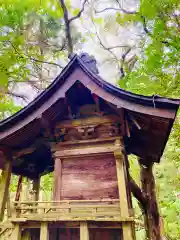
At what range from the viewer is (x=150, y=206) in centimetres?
→ 813

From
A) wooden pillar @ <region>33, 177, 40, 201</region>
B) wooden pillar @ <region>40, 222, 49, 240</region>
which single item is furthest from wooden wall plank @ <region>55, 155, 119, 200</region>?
wooden pillar @ <region>33, 177, 40, 201</region>

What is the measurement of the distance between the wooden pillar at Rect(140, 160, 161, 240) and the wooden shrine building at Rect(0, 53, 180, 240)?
198cm

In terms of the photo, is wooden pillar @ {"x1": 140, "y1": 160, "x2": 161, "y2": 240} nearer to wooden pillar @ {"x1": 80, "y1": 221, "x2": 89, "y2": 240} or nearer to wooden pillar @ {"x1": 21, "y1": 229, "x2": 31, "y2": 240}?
wooden pillar @ {"x1": 80, "y1": 221, "x2": 89, "y2": 240}

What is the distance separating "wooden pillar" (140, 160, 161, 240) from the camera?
7822 millimetres

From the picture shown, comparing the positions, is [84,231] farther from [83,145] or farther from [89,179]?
[83,145]

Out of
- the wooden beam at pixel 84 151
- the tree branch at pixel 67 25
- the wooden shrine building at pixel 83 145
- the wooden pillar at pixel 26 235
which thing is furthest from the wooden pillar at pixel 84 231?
the tree branch at pixel 67 25

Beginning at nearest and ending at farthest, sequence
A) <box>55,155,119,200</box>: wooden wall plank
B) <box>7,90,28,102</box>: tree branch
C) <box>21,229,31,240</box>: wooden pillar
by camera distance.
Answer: <box>21,229,31,240</box>: wooden pillar
<box>55,155,119,200</box>: wooden wall plank
<box>7,90,28,102</box>: tree branch

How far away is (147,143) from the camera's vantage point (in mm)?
6598

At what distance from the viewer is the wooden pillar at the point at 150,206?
782 centimetres

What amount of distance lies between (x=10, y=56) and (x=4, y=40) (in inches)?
36.7

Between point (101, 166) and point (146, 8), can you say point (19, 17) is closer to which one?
point (146, 8)

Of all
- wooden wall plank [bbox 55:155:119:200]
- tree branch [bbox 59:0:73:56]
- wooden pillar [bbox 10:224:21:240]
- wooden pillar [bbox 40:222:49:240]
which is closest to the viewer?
wooden pillar [bbox 40:222:49:240]

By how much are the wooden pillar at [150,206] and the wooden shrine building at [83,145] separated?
1976 mm

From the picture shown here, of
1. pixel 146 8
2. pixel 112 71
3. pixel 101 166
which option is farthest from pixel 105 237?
pixel 112 71
